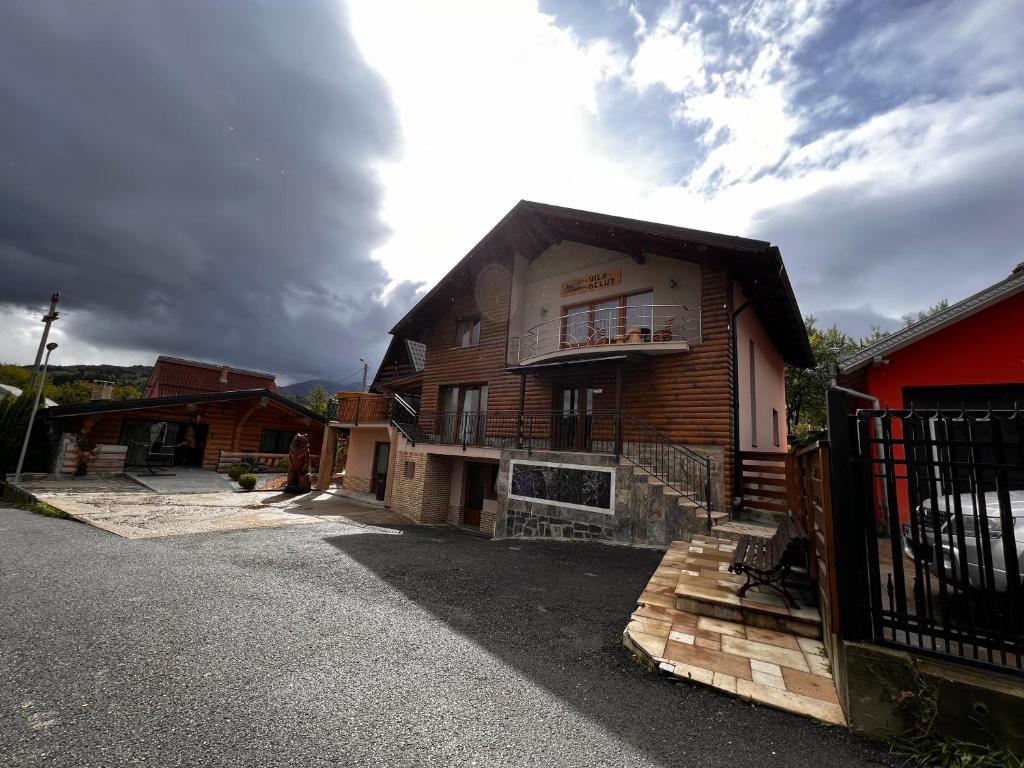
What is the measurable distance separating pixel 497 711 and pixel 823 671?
2489mm

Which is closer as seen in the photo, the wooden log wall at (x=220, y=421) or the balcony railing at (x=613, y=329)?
the balcony railing at (x=613, y=329)

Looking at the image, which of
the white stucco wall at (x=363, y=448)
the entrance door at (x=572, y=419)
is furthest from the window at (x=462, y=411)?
the white stucco wall at (x=363, y=448)

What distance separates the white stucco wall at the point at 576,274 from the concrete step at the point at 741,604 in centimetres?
766

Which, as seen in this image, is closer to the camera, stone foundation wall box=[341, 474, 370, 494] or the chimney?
stone foundation wall box=[341, 474, 370, 494]

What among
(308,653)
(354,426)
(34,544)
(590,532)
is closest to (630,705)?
(308,653)

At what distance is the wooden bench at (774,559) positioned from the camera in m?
3.88

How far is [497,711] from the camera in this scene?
9.04 feet

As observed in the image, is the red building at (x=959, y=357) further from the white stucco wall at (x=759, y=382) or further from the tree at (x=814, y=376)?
the tree at (x=814, y=376)

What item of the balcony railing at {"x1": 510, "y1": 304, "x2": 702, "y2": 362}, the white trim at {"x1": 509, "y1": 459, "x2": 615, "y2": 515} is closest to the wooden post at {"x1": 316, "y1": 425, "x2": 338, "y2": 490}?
the balcony railing at {"x1": 510, "y1": 304, "x2": 702, "y2": 362}

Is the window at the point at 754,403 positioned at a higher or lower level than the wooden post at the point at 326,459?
higher

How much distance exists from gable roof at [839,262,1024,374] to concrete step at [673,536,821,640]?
592 centimetres

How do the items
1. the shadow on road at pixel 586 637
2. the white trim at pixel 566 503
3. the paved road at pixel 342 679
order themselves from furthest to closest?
the white trim at pixel 566 503, the shadow on road at pixel 586 637, the paved road at pixel 342 679

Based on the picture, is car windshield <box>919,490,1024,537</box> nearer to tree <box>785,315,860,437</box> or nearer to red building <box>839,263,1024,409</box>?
red building <box>839,263,1024,409</box>

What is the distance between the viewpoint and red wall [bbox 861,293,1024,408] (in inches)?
301
